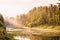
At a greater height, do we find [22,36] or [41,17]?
[41,17]

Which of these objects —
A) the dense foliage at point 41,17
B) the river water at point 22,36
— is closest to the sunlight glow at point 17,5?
the dense foliage at point 41,17

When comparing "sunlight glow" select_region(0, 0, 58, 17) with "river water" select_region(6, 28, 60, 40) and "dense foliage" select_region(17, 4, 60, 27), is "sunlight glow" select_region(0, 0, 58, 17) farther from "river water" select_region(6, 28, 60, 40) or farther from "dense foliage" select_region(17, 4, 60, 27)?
"river water" select_region(6, 28, 60, 40)

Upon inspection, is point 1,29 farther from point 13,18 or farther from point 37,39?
point 37,39

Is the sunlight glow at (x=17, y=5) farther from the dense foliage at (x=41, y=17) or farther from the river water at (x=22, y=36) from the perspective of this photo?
the river water at (x=22, y=36)

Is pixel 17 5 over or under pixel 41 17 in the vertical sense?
over

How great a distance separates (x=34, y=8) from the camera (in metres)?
3.82

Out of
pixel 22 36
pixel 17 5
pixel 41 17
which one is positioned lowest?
pixel 22 36

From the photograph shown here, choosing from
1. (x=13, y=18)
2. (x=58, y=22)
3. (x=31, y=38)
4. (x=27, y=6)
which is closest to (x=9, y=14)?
(x=13, y=18)

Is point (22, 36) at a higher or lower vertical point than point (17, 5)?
lower

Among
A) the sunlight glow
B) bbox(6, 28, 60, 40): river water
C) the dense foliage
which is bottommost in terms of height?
bbox(6, 28, 60, 40): river water

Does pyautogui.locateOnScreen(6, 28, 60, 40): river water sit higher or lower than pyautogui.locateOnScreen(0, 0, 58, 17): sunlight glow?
lower

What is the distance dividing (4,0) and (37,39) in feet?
3.14

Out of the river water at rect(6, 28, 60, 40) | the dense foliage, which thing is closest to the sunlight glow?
the dense foliage

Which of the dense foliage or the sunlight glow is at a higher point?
the sunlight glow
